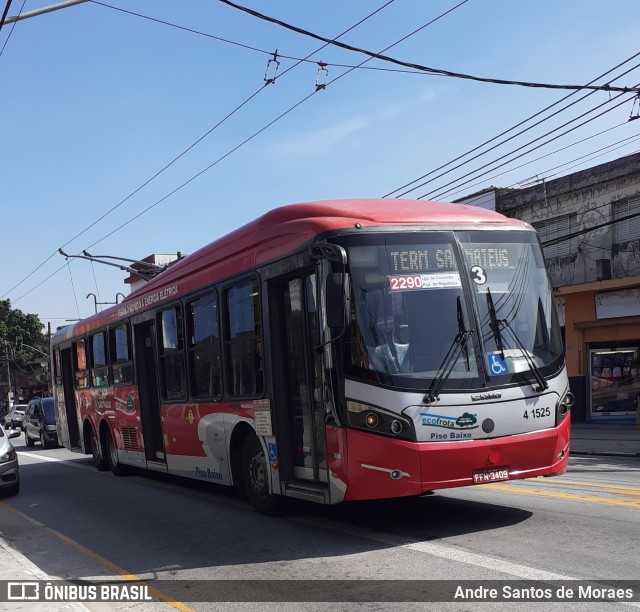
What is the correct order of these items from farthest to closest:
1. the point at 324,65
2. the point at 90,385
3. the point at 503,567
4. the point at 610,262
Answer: the point at 610,262
the point at 90,385
the point at 324,65
the point at 503,567

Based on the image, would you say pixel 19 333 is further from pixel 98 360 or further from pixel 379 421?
pixel 379 421

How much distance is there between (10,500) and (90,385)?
438 cm

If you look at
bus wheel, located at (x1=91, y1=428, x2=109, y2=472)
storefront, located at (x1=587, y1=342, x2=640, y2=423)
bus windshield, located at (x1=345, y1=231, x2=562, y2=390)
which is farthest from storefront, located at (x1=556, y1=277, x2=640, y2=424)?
bus windshield, located at (x1=345, y1=231, x2=562, y2=390)

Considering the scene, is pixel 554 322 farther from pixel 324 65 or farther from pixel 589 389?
pixel 589 389

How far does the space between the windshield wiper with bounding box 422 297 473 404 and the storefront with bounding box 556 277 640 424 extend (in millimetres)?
18840

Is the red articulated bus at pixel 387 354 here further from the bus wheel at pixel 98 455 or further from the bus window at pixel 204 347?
the bus wheel at pixel 98 455

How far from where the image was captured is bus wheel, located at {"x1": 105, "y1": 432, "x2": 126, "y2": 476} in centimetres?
1589

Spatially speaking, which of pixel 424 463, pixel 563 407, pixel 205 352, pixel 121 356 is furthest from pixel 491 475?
pixel 121 356

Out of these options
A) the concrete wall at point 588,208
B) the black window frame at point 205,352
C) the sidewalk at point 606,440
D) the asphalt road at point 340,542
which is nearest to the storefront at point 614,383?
the sidewalk at point 606,440

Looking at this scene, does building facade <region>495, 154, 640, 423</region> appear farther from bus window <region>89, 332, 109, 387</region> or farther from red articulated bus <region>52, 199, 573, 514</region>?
red articulated bus <region>52, 199, 573, 514</region>

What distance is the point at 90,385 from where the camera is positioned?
1744 cm

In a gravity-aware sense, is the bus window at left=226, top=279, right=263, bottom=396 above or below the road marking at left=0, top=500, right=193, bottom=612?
above

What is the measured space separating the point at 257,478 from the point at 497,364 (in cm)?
346

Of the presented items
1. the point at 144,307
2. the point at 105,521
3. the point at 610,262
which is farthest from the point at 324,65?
the point at 610,262
